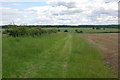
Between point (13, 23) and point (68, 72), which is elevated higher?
point (13, 23)

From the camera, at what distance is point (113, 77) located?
855 cm

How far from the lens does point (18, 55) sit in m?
12.9

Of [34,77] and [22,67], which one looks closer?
[34,77]

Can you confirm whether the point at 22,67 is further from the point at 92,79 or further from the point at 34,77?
the point at 92,79

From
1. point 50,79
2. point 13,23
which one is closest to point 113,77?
point 50,79

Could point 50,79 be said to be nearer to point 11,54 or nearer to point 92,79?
point 92,79

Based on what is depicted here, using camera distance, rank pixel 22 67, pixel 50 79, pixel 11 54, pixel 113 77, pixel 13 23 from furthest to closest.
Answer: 1. pixel 13 23
2. pixel 11 54
3. pixel 22 67
4. pixel 113 77
5. pixel 50 79

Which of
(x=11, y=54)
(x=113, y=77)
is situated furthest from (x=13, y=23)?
(x=113, y=77)

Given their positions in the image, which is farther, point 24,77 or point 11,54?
point 11,54

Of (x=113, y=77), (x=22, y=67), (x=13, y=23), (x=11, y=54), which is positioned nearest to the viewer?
(x=113, y=77)

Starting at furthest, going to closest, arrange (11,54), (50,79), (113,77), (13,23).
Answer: (13,23), (11,54), (113,77), (50,79)

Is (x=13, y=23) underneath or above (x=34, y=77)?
above

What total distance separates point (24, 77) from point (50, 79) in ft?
4.10

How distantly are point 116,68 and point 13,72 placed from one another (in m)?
5.92
